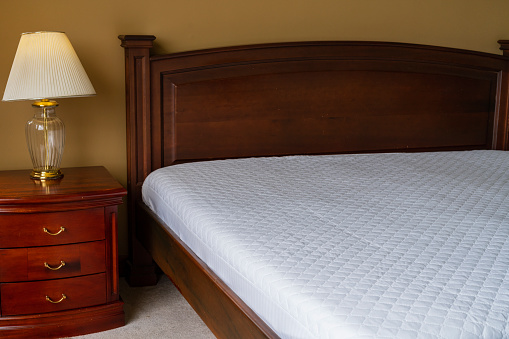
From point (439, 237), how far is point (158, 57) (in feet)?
4.79

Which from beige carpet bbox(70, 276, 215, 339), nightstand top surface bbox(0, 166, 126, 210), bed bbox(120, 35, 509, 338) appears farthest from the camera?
beige carpet bbox(70, 276, 215, 339)

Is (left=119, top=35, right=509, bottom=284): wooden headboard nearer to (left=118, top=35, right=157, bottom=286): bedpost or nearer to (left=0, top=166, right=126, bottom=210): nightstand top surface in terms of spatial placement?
(left=118, top=35, right=157, bottom=286): bedpost

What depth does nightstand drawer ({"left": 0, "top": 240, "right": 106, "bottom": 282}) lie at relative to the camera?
2.10m

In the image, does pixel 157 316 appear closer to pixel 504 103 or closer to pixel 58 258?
pixel 58 258

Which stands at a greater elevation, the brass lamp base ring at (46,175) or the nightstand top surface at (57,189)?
the brass lamp base ring at (46,175)

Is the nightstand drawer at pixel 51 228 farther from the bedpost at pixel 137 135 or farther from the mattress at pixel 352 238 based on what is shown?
the bedpost at pixel 137 135

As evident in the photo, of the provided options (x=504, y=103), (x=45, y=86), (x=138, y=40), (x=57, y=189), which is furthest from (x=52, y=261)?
(x=504, y=103)

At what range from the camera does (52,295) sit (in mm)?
2164

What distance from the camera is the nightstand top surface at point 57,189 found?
2.07m

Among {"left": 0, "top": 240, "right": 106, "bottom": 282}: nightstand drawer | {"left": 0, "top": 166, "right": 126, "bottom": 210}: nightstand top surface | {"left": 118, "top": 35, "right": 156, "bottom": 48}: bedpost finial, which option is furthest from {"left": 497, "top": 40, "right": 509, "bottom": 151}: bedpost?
{"left": 0, "top": 240, "right": 106, "bottom": 282}: nightstand drawer

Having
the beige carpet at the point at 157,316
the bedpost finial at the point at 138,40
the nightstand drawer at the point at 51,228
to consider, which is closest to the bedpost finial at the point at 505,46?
the bedpost finial at the point at 138,40

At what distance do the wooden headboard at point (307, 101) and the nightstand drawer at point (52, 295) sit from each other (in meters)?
0.49

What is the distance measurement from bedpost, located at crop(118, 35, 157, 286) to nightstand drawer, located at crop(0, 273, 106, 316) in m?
0.42

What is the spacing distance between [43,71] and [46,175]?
1.34 ft
